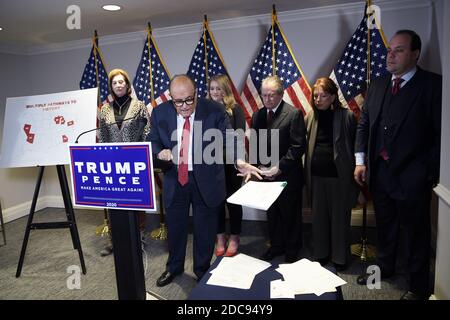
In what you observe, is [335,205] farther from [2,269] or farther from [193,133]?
[2,269]

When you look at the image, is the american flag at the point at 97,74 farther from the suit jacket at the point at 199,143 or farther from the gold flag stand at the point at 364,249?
the gold flag stand at the point at 364,249

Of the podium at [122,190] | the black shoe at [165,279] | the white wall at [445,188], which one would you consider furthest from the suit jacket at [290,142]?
the podium at [122,190]

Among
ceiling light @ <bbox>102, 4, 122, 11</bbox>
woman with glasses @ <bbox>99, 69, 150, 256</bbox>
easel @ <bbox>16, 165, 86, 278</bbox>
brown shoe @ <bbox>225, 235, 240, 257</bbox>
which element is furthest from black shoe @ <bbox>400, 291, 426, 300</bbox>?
ceiling light @ <bbox>102, 4, 122, 11</bbox>

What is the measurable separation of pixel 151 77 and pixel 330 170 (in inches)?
91.5

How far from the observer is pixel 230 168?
2.81 m

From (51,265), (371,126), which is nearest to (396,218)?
(371,126)

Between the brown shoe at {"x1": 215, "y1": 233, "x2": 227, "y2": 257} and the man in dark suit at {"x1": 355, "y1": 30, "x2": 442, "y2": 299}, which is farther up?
the man in dark suit at {"x1": 355, "y1": 30, "x2": 442, "y2": 299}

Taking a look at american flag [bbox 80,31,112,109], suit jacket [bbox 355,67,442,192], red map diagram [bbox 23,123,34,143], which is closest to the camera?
suit jacket [bbox 355,67,442,192]

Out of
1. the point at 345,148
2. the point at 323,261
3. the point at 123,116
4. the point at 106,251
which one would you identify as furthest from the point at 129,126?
the point at 323,261

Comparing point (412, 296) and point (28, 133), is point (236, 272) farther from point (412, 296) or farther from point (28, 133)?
point (28, 133)

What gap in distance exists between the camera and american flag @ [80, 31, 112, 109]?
394 centimetres

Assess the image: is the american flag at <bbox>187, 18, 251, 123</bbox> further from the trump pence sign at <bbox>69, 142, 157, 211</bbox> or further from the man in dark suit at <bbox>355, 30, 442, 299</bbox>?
the trump pence sign at <bbox>69, 142, 157, 211</bbox>

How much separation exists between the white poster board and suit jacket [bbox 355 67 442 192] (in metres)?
2.14

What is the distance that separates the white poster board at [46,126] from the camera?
2.59 meters
